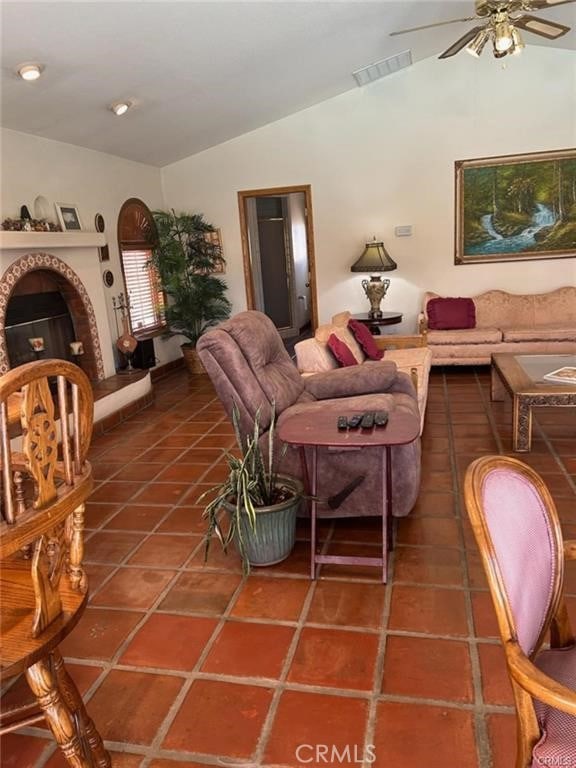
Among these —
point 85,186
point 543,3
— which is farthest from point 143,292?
point 543,3

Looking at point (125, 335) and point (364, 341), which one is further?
point (125, 335)

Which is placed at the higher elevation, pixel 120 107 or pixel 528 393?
pixel 120 107

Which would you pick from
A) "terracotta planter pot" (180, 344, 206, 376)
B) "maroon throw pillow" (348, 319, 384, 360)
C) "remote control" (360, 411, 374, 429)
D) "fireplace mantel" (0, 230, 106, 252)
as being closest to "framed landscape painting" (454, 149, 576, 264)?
"maroon throw pillow" (348, 319, 384, 360)

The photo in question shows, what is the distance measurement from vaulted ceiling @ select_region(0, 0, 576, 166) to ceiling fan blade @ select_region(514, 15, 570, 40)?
3.86 ft

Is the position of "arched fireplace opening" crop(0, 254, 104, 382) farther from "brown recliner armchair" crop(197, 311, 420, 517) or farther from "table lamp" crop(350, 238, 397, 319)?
"table lamp" crop(350, 238, 397, 319)

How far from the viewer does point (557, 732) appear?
1072 millimetres

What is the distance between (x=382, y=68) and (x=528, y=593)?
19.0 ft

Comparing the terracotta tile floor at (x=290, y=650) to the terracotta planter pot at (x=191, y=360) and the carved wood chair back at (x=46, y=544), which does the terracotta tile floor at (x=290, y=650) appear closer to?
the carved wood chair back at (x=46, y=544)

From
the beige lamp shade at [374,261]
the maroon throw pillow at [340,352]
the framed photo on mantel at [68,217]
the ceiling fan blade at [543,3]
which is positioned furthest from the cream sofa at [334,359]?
the framed photo on mantel at [68,217]

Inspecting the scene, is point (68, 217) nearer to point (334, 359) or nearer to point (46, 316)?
point (46, 316)

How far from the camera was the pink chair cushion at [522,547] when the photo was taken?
109 centimetres

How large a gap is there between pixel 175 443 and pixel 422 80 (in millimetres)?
4693

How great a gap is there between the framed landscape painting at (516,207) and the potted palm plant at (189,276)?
289 centimetres

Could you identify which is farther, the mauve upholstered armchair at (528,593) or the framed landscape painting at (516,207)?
the framed landscape painting at (516,207)
